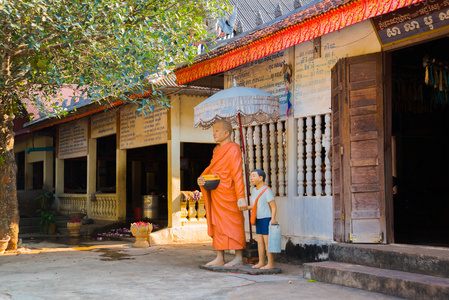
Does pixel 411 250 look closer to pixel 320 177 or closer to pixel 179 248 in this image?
pixel 320 177

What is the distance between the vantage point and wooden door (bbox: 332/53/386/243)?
252 inches

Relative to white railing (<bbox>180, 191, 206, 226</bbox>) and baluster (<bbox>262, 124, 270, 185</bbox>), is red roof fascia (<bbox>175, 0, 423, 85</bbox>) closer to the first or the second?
baluster (<bbox>262, 124, 270, 185</bbox>)

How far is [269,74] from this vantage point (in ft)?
28.5

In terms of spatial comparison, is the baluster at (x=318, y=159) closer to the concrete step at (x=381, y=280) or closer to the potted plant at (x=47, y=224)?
the concrete step at (x=381, y=280)

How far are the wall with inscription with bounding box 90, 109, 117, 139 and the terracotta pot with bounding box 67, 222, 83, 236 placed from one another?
272cm

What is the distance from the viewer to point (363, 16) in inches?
231

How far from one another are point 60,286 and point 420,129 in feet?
31.1

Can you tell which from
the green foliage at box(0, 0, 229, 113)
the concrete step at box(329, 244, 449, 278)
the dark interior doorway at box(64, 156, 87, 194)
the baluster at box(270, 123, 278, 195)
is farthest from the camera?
the dark interior doorway at box(64, 156, 87, 194)

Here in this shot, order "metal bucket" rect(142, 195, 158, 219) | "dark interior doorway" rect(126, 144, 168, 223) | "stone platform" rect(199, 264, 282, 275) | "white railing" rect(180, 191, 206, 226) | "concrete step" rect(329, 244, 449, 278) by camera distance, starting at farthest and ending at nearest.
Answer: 1. "dark interior doorway" rect(126, 144, 168, 223)
2. "metal bucket" rect(142, 195, 158, 219)
3. "white railing" rect(180, 191, 206, 226)
4. "stone platform" rect(199, 264, 282, 275)
5. "concrete step" rect(329, 244, 449, 278)

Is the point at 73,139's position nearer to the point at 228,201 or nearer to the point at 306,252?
the point at 228,201

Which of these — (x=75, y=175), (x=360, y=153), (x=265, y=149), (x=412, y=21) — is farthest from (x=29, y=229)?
(x=412, y=21)

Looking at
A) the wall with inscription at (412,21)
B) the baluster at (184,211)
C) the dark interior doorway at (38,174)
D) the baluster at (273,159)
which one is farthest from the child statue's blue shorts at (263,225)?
the dark interior doorway at (38,174)

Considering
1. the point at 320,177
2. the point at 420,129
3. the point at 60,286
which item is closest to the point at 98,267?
the point at 60,286

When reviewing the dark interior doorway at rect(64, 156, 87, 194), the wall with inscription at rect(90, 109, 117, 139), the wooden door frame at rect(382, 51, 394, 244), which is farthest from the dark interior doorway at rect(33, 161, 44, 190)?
the wooden door frame at rect(382, 51, 394, 244)
